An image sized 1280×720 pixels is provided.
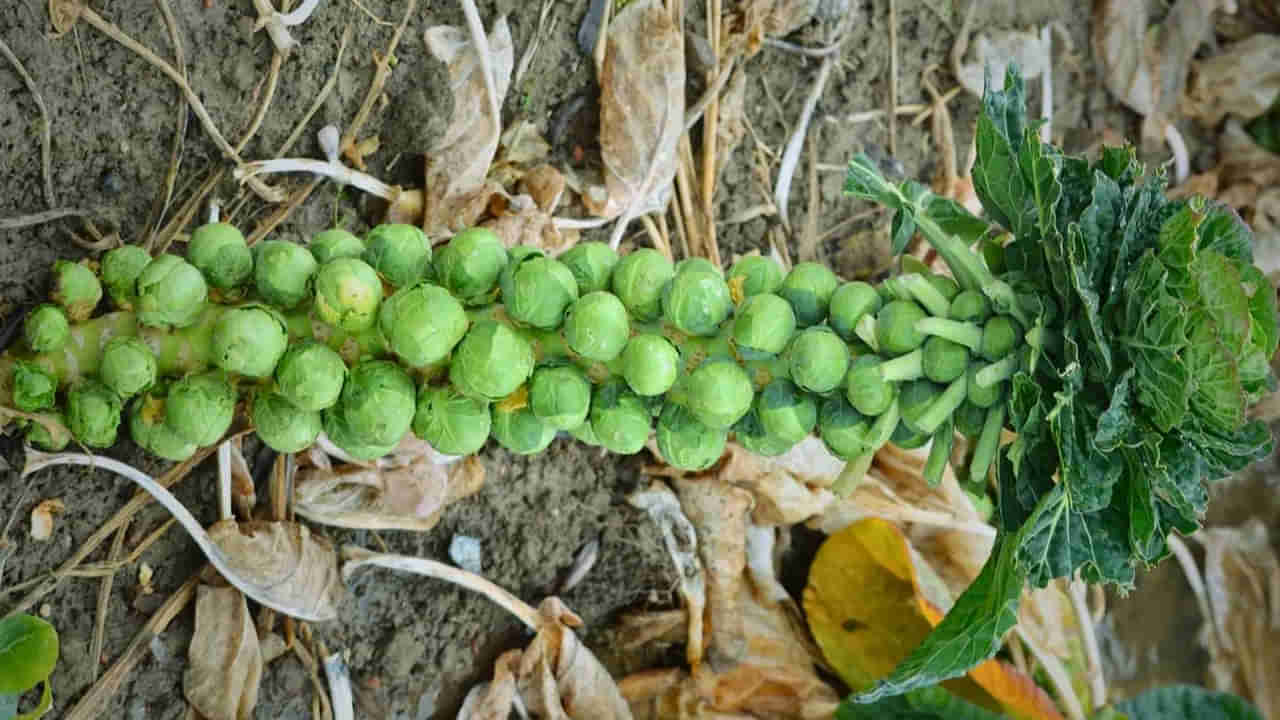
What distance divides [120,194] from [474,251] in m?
0.64

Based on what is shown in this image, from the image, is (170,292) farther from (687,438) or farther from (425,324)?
(687,438)

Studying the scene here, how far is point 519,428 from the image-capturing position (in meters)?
1.18

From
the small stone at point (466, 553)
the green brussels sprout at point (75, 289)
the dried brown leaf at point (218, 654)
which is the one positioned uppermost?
the green brussels sprout at point (75, 289)

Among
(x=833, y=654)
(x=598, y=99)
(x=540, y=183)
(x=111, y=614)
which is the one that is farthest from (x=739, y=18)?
(x=111, y=614)

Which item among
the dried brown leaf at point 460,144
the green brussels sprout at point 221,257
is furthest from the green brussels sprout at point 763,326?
the dried brown leaf at point 460,144

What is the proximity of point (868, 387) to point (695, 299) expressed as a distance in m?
0.19

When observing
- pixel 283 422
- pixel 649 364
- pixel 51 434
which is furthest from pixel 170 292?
pixel 649 364

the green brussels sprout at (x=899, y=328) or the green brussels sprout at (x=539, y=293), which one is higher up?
the green brussels sprout at (x=539, y=293)

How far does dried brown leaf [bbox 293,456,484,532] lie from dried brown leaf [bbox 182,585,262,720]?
0.18 m

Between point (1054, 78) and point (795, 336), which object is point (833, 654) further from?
point (1054, 78)

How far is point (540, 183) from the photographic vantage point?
6.00ft

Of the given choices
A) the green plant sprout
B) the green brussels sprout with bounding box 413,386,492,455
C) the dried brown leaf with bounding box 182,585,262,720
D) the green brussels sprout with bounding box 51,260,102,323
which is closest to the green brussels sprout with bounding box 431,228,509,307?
the green plant sprout

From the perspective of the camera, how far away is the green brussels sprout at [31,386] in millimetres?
1205

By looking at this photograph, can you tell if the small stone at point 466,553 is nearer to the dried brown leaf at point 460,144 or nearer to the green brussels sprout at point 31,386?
the dried brown leaf at point 460,144
